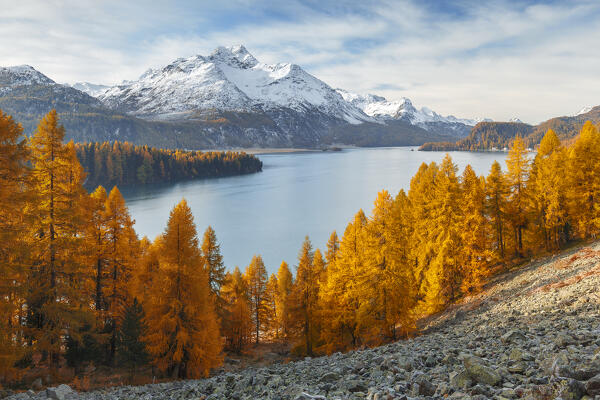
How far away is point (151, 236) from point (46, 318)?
161 ft

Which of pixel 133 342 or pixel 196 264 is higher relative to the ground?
pixel 196 264

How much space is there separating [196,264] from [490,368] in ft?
47.4

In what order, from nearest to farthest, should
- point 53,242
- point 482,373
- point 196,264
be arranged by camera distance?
point 482,373 < point 53,242 < point 196,264

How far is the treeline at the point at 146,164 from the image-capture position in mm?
134375

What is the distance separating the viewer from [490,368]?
7070 mm

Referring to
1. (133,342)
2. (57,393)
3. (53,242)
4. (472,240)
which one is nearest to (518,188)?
(472,240)

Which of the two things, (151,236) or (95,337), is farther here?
(151,236)

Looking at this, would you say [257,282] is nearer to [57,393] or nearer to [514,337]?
[57,393]

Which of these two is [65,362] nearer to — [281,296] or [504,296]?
[281,296]

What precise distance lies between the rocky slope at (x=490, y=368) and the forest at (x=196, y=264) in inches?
156

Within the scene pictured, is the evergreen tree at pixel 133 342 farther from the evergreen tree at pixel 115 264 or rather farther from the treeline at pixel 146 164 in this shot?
the treeline at pixel 146 164

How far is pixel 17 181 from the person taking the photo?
13.4 metres

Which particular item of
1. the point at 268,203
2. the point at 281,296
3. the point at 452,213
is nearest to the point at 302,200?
the point at 268,203

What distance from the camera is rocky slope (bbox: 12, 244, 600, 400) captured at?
6.11 m
